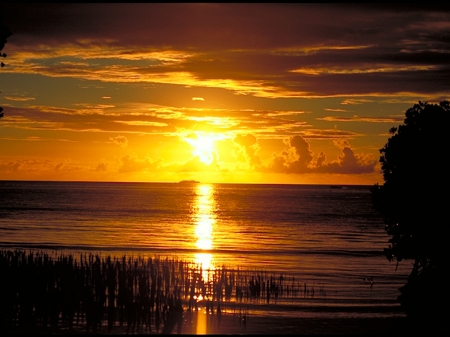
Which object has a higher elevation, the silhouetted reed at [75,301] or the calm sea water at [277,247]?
the silhouetted reed at [75,301]

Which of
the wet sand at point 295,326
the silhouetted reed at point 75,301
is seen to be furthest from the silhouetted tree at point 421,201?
the silhouetted reed at point 75,301

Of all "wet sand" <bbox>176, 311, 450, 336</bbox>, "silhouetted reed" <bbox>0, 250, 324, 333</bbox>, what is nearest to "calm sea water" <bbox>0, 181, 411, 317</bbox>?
"wet sand" <bbox>176, 311, 450, 336</bbox>

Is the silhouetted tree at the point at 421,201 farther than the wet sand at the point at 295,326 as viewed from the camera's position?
Yes

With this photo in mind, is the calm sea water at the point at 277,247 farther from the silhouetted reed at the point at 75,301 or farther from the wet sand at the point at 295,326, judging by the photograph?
the silhouetted reed at the point at 75,301

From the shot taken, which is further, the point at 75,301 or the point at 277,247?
the point at 277,247

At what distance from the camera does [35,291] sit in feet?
81.7

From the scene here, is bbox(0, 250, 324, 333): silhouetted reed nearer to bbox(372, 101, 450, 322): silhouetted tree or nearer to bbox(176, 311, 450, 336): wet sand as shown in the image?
bbox(176, 311, 450, 336): wet sand

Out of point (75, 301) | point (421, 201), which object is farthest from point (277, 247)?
point (75, 301)

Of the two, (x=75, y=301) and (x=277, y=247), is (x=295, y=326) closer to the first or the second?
(x=75, y=301)

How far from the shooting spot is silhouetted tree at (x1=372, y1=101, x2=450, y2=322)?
28.0 metres

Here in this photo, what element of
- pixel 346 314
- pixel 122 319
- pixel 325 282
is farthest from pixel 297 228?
pixel 122 319

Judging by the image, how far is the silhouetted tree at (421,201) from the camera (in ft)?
91.7

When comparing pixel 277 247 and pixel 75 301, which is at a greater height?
pixel 75 301

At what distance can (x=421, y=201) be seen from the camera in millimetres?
28609
